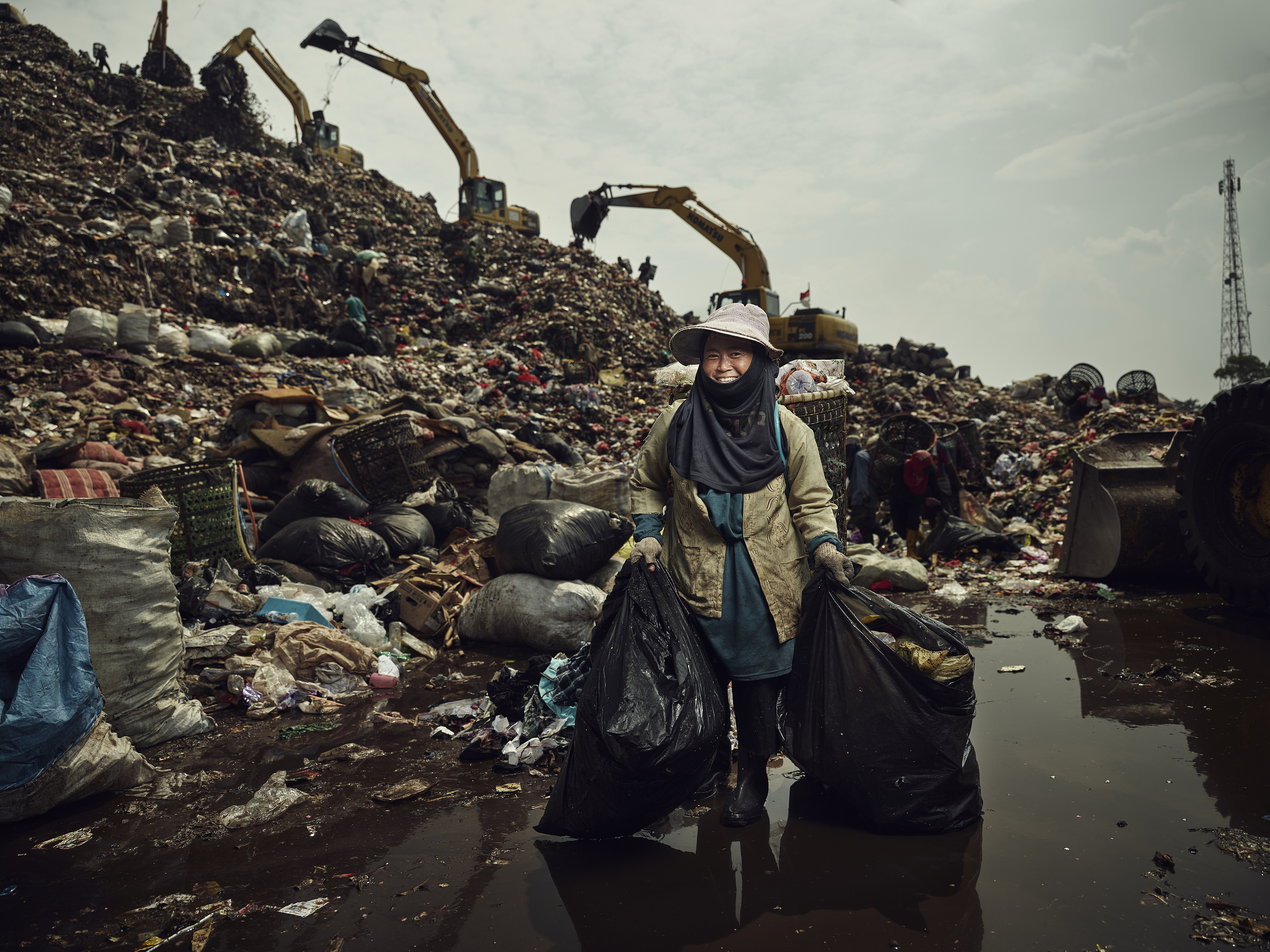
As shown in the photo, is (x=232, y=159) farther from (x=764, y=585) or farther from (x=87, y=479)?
(x=764, y=585)

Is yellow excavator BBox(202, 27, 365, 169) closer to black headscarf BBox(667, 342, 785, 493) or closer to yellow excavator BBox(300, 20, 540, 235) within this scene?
yellow excavator BBox(300, 20, 540, 235)

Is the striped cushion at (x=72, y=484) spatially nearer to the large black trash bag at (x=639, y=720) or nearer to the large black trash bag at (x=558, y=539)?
the large black trash bag at (x=558, y=539)

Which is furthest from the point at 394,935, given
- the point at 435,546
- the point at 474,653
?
the point at 435,546

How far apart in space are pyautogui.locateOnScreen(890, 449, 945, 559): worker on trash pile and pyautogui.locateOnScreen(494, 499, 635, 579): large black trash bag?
3.05 metres

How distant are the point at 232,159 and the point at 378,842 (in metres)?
21.6

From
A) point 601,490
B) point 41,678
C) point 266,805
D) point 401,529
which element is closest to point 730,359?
point 266,805

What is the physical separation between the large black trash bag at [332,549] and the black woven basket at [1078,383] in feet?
41.2

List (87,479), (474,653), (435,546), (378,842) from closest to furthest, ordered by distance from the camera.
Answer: (378,842) → (474,653) → (87,479) → (435,546)

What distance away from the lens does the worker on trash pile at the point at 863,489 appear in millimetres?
6781

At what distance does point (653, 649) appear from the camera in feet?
6.11

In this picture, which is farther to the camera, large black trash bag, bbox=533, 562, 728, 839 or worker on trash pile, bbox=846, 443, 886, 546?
worker on trash pile, bbox=846, 443, 886, 546

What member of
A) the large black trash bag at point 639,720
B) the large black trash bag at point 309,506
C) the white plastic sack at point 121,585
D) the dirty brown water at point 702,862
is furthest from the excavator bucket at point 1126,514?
the white plastic sack at point 121,585

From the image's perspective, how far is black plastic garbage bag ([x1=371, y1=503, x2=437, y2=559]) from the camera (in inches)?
201

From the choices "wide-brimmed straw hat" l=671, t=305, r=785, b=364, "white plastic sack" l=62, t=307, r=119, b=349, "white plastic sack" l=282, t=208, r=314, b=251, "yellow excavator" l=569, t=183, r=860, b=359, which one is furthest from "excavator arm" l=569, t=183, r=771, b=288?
"wide-brimmed straw hat" l=671, t=305, r=785, b=364
